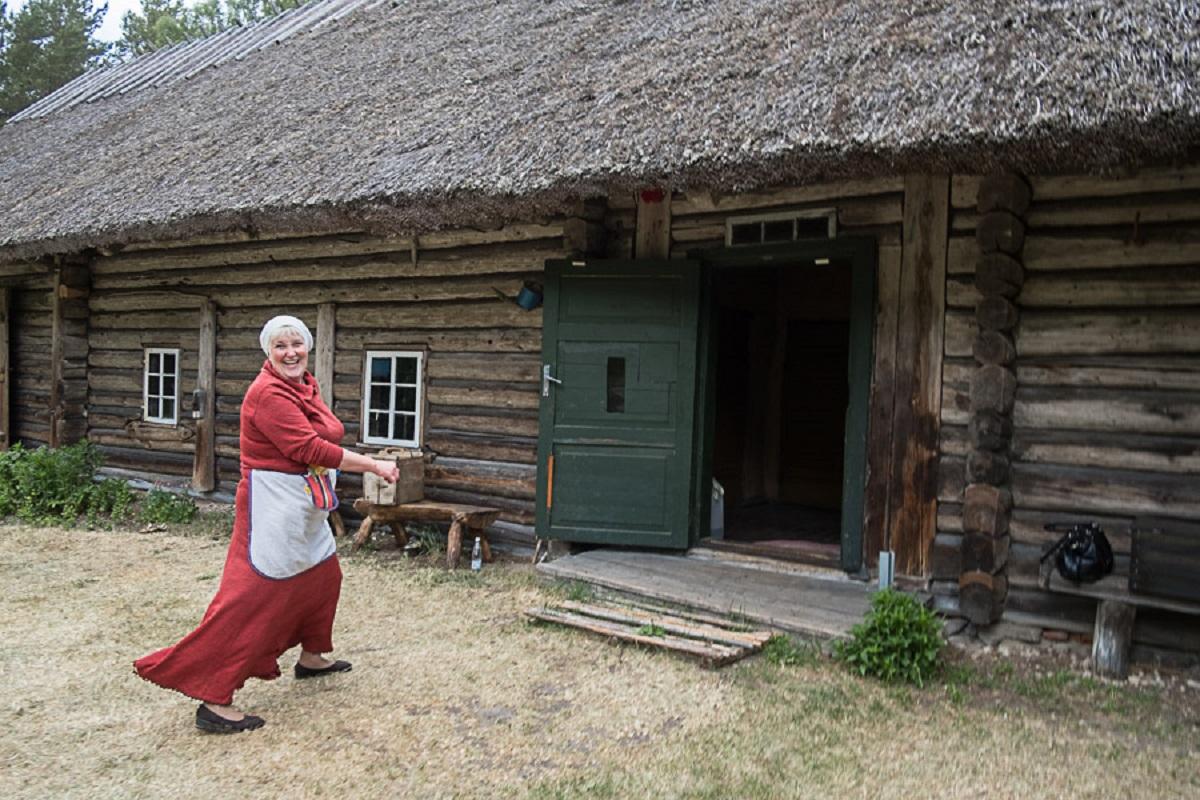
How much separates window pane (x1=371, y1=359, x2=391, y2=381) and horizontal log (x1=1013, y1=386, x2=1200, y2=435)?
4556 millimetres

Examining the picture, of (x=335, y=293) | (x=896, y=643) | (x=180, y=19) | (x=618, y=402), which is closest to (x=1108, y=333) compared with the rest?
(x=896, y=643)

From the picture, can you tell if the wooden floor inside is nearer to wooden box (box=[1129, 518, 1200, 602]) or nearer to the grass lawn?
the grass lawn

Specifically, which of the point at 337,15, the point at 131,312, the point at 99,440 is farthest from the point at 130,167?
the point at 337,15

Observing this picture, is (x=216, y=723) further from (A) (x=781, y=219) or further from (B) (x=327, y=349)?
(B) (x=327, y=349)

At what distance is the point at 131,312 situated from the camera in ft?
28.9

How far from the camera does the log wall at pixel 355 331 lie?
635 centimetres

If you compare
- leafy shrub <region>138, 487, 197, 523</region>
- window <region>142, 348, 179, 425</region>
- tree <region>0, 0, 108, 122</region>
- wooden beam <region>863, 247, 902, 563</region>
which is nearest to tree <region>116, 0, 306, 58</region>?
tree <region>0, 0, 108, 122</region>

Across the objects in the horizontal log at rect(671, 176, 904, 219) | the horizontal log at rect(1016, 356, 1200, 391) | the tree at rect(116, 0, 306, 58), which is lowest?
the horizontal log at rect(1016, 356, 1200, 391)

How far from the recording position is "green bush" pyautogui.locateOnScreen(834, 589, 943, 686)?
3.90 meters

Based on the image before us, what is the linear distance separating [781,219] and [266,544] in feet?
11.6

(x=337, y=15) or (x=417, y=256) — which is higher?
(x=337, y=15)

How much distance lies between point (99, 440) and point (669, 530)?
6.64 metres

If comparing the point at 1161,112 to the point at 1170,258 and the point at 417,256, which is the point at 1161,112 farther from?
the point at 417,256

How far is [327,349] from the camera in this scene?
728 centimetres
